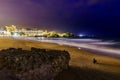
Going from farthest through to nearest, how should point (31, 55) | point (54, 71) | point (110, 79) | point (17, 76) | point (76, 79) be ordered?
1. point (110, 79)
2. point (76, 79)
3. point (54, 71)
4. point (31, 55)
5. point (17, 76)

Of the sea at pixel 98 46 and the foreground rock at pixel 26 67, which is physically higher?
the foreground rock at pixel 26 67

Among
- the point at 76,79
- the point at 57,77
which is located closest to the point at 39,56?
the point at 57,77

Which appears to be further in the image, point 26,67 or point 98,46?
point 98,46

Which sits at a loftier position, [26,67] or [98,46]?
[26,67]

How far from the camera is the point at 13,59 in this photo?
24.6ft

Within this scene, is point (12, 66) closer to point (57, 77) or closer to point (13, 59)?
point (13, 59)

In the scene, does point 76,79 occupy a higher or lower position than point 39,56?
lower

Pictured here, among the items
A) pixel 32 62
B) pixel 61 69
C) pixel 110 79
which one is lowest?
pixel 110 79

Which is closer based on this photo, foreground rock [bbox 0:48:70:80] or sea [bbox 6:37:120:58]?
foreground rock [bbox 0:48:70:80]

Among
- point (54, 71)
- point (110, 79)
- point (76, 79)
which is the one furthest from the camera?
point (110, 79)

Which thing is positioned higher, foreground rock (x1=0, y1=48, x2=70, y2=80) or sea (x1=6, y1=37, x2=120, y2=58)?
foreground rock (x1=0, y1=48, x2=70, y2=80)

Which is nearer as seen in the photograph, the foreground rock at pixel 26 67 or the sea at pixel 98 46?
the foreground rock at pixel 26 67

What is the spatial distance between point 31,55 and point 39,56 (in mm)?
368

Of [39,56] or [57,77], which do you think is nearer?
[39,56]
